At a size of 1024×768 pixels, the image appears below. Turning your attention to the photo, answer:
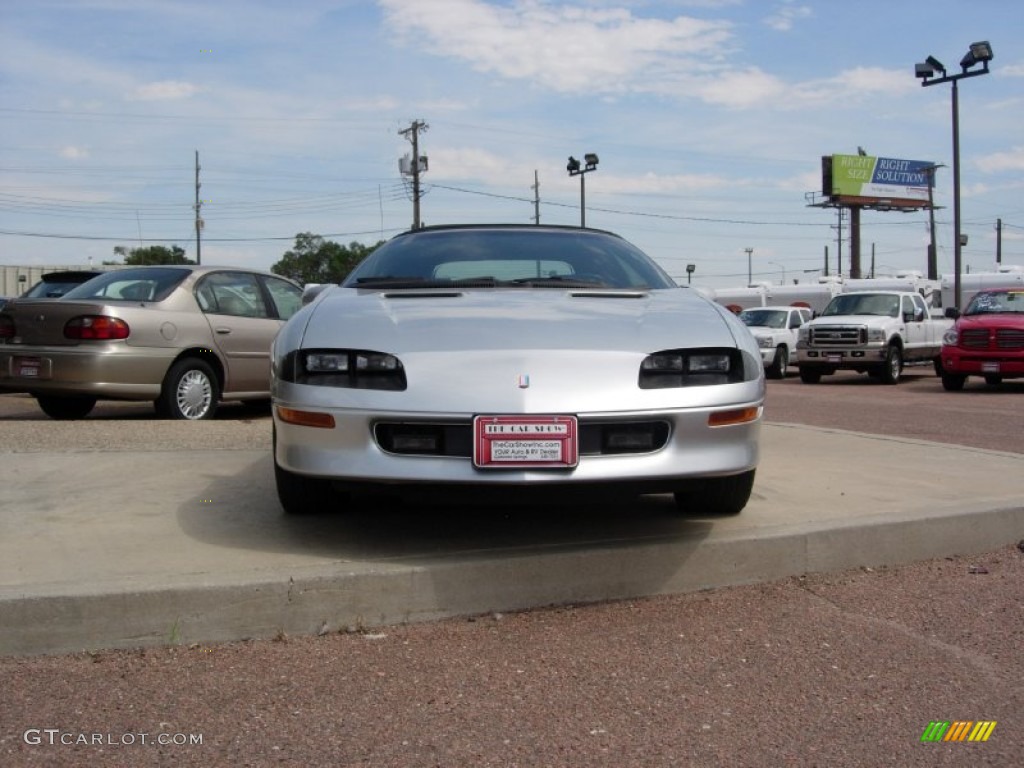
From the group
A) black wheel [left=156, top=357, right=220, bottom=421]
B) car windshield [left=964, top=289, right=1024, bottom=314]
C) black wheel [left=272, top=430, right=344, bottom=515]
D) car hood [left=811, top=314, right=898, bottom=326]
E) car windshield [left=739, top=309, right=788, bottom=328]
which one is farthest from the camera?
car windshield [left=739, top=309, right=788, bottom=328]

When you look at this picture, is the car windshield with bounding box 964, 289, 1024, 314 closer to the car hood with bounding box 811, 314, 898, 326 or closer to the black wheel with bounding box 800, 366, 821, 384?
the car hood with bounding box 811, 314, 898, 326

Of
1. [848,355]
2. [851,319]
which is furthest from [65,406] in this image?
[851,319]

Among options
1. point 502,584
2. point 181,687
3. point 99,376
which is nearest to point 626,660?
point 502,584

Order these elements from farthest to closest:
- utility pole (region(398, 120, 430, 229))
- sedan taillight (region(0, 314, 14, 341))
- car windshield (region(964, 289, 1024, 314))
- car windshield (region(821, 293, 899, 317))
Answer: utility pole (region(398, 120, 430, 229))
car windshield (region(821, 293, 899, 317))
car windshield (region(964, 289, 1024, 314))
sedan taillight (region(0, 314, 14, 341))

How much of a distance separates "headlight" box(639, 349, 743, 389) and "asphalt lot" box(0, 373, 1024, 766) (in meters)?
0.83

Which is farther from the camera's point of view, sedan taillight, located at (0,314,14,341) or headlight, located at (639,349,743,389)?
sedan taillight, located at (0,314,14,341)

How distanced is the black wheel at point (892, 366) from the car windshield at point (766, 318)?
414 centimetres

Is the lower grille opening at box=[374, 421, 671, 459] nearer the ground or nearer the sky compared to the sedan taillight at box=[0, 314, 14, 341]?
nearer the ground

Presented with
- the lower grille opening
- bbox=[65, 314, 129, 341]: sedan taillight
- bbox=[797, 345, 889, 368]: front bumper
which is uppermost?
bbox=[65, 314, 129, 341]: sedan taillight

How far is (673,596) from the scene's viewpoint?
3902 millimetres

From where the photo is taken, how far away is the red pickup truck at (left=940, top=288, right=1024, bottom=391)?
1494cm

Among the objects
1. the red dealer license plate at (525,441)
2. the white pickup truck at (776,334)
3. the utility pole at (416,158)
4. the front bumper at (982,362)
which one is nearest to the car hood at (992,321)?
the front bumper at (982,362)

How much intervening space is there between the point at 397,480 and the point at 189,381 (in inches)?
222

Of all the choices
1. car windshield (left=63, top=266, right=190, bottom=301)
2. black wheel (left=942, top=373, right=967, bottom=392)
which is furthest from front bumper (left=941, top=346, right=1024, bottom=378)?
car windshield (left=63, top=266, right=190, bottom=301)
